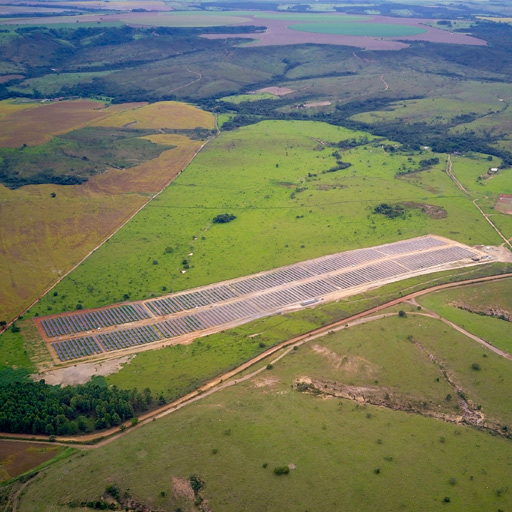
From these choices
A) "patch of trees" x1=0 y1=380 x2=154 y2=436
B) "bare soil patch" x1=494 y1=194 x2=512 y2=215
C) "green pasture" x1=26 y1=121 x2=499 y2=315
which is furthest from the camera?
"bare soil patch" x1=494 y1=194 x2=512 y2=215

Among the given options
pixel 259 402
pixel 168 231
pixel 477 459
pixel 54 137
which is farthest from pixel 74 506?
pixel 54 137

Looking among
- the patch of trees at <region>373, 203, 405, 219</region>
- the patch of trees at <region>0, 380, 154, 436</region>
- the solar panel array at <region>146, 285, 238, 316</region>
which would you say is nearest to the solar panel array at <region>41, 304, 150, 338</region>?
the solar panel array at <region>146, 285, 238, 316</region>

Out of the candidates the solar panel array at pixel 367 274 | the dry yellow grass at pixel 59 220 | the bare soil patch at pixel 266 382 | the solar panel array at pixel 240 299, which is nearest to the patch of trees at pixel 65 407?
the solar panel array at pixel 240 299

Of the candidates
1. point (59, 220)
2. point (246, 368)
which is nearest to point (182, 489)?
point (246, 368)

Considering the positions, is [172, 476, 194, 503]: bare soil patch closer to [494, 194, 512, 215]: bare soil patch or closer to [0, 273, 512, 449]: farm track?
[0, 273, 512, 449]: farm track

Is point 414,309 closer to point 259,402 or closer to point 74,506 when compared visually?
point 259,402

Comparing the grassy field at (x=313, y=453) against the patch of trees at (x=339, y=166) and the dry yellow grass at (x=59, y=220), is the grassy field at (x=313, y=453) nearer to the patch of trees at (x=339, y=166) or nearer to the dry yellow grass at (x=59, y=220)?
the dry yellow grass at (x=59, y=220)

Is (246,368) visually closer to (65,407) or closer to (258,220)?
(65,407)
